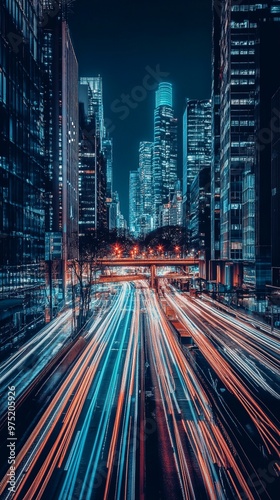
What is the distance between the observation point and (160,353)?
26.7 metres

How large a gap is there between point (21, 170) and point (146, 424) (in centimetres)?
2756

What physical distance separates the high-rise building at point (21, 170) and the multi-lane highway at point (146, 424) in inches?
262

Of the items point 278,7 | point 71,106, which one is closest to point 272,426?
point 278,7

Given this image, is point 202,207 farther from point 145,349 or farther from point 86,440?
point 86,440

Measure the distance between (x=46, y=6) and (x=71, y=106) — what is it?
2890 centimetres

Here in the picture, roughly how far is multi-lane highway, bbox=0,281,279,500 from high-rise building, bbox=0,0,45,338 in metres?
6.65

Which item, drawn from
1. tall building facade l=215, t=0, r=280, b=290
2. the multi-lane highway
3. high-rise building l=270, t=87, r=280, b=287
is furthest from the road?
tall building facade l=215, t=0, r=280, b=290

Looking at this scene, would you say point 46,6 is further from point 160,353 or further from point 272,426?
point 272,426

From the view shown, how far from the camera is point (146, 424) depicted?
1539cm

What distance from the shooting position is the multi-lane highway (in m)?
11.4

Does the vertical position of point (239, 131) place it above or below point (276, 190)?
above

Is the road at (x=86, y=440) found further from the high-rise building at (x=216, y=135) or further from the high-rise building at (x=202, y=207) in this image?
the high-rise building at (x=202, y=207)

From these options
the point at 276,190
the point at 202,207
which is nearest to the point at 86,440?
the point at 276,190

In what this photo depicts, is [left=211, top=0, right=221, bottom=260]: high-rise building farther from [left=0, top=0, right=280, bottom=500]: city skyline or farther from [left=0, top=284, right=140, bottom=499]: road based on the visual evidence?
[left=0, top=284, right=140, bottom=499]: road
